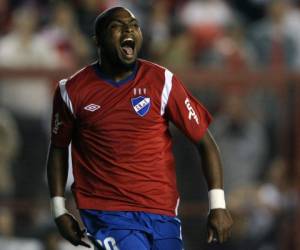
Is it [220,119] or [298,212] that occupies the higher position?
[220,119]

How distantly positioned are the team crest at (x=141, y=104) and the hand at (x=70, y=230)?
30.1 inches

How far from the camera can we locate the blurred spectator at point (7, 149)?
11469 millimetres

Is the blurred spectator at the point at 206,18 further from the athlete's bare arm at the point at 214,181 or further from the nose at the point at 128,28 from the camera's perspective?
the nose at the point at 128,28

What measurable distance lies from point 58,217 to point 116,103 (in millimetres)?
789

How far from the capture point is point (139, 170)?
6336mm

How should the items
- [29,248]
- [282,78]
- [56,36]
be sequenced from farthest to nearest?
[56,36], [282,78], [29,248]

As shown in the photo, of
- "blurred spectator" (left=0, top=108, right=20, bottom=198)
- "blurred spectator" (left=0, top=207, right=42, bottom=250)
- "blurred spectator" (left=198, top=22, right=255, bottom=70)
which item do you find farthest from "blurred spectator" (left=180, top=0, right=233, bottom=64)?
"blurred spectator" (left=0, top=207, right=42, bottom=250)

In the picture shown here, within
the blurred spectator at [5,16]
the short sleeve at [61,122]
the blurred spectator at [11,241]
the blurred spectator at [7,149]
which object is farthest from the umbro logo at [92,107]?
the blurred spectator at [5,16]

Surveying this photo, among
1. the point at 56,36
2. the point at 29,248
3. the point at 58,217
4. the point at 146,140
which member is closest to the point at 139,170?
the point at 146,140

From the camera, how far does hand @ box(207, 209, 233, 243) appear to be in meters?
6.12

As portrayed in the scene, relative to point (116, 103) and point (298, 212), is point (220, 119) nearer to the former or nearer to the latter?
point (298, 212)

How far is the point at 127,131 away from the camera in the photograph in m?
6.32

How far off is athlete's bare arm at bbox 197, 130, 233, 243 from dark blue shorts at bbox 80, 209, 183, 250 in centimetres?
27

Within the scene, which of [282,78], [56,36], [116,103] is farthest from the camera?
[56,36]
